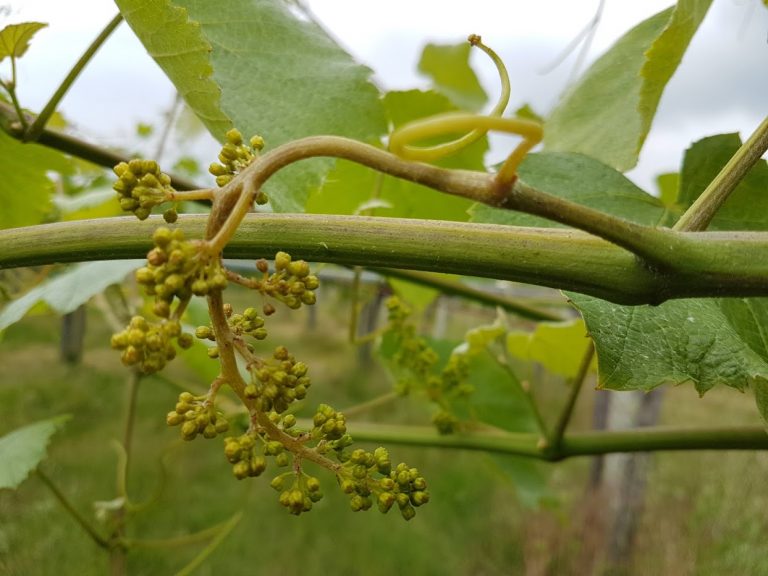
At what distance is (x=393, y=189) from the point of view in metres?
1.02

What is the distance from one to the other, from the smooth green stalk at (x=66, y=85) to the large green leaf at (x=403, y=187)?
36cm

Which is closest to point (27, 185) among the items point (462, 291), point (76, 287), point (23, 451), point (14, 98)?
point (76, 287)

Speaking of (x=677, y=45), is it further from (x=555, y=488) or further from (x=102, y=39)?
(x=555, y=488)

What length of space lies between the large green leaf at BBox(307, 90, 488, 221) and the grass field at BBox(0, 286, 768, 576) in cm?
168

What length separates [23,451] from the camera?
889 millimetres

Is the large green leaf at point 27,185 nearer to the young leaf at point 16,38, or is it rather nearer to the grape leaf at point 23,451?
the young leaf at point 16,38

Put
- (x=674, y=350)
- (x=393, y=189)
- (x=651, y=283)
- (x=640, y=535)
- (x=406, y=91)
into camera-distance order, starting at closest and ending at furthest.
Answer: (x=651, y=283)
(x=674, y=350)
(x=406, y=91)
(x=393, y=189)
(x=640, y=535)

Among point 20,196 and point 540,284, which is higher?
point 540,284

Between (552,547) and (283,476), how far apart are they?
404 centimetres

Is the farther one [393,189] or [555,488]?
[555,488]

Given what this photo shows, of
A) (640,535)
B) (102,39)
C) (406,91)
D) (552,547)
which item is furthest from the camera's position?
(552,547)

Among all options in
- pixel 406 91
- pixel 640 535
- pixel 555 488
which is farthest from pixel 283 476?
pixel 555 488

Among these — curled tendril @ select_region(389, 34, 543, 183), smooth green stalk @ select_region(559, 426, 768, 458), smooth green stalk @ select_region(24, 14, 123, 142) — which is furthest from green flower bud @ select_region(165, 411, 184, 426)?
smooth green stalk @ select_region(559, 426, 768, 458)

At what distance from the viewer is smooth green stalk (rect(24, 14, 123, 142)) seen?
581mm
